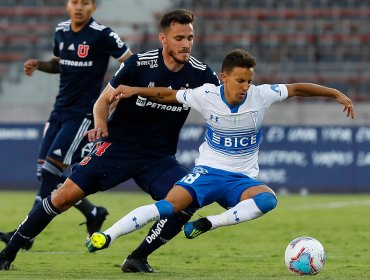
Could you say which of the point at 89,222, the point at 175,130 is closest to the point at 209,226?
the point at 175,130

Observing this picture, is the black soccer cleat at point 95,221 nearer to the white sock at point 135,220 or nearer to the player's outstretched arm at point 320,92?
the white sock at point 135,220

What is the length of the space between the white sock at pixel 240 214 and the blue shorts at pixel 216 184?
0.55ft

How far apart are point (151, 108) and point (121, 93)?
1.38 ft

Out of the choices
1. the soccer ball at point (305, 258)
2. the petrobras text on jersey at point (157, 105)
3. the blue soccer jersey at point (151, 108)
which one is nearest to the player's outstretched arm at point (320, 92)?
the blue soccer jersey at point (151, 108)

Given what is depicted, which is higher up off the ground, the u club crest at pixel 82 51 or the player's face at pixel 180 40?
the player's face at pixel 180 40

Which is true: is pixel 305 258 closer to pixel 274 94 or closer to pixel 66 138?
pixel 274 94

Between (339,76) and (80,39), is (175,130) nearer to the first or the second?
(80,39)

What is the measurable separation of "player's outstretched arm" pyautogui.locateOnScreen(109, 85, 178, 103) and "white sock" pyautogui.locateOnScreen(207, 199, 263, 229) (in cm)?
101

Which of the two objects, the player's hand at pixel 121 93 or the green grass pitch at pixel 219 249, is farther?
the green grass pitch at pixel 219 249

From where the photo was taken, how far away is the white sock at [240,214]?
7.09 m

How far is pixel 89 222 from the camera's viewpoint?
391 inches

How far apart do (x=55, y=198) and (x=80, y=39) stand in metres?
2.57

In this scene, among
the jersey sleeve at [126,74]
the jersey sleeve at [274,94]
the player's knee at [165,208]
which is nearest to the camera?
the player's knee at [165,208]

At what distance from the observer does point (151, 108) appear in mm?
7742
